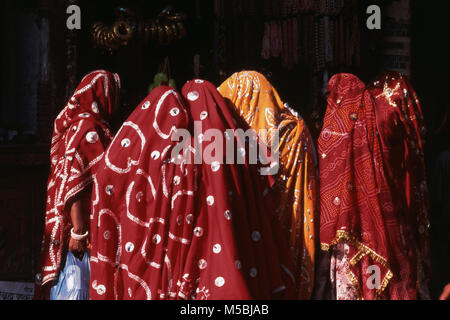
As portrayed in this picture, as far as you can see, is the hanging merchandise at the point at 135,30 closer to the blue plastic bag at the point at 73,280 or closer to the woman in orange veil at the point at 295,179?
the woman in orange veil at the point at 295,179

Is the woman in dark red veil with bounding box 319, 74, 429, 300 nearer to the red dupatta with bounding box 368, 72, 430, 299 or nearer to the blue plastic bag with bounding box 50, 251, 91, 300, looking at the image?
the red dupatta with bounding box 368, 72, 430, 299

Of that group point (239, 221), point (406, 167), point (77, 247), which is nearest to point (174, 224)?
point (239, 221)

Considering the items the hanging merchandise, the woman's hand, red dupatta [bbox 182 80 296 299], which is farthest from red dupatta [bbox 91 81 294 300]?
the hanging merchandise

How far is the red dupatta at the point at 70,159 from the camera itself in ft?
10.9

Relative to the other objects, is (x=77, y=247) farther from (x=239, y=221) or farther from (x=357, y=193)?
(x=357, y=193)

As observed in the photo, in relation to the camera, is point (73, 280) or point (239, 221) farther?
point (73, 280)

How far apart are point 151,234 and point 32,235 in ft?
7.04

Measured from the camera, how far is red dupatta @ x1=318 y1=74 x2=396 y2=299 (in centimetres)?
331

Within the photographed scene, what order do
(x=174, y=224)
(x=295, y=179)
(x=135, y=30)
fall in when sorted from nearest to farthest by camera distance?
(x=174, y=224) → (x=295, y=179) → (x=135, y=30)

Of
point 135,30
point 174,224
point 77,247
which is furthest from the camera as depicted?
point 135,30

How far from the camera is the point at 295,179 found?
3457 millimetres

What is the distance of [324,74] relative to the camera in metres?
4.78

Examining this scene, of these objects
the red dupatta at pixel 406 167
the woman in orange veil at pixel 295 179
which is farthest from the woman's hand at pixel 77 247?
the red dupatta at pixel 406 167

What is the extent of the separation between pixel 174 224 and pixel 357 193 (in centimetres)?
117
